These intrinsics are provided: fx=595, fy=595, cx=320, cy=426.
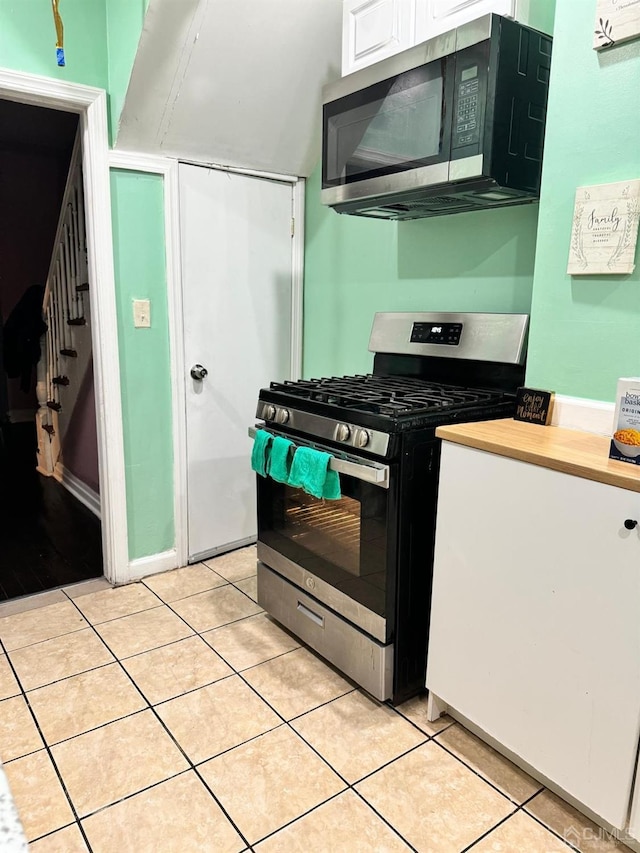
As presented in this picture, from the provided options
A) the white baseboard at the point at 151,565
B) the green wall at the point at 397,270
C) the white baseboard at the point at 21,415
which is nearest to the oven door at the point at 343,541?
the white baseboard at the point at 151,565

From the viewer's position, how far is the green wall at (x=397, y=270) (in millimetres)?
1978

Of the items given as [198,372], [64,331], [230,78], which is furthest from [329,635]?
[64,331]

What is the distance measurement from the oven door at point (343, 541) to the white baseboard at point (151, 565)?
697 millimetres

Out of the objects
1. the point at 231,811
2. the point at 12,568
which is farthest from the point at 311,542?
the point at 12,568

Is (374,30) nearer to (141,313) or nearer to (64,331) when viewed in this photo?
(141,313)

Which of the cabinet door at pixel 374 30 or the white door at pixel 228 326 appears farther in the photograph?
the white door at pixel 228 326

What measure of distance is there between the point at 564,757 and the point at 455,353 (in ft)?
4.04

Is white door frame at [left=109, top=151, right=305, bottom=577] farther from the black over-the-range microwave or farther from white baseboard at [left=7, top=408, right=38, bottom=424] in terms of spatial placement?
white baseboard at [left=7, top=408, right=38, bottom=424]

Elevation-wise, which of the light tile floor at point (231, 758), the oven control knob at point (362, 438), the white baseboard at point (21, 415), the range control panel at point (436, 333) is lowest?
the light tile floor at point (231, 758)

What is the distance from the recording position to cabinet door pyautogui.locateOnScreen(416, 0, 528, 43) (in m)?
1.58

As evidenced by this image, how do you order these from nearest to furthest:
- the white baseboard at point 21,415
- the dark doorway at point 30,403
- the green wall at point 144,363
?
the green wall at point 144,363 → the dark doorway at point 30,403 → the white baseboard at point 21,415

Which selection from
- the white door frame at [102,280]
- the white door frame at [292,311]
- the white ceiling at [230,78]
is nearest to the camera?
the white ceiling at [230,78]

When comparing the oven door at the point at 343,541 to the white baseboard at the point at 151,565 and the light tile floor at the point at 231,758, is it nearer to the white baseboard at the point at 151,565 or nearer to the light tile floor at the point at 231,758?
the light tile floor at the point at 231,758

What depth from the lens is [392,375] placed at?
7.66ft
